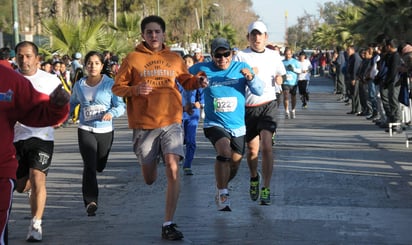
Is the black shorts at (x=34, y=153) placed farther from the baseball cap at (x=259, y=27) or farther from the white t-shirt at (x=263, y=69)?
the baseball cap at (x=259, y=27)

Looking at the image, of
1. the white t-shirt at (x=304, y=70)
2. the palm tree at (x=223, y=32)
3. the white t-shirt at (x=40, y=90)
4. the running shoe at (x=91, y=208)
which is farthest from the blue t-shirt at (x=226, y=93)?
the palm tree at (x=223, y=32)

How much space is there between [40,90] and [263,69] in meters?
2.90

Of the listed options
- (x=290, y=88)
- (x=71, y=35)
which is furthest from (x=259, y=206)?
(x=71, y=35)

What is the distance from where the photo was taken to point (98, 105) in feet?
31.2

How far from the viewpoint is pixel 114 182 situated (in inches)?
478

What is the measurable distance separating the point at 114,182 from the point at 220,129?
309cm

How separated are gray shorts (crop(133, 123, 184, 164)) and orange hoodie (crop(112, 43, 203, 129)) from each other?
0.19 ft

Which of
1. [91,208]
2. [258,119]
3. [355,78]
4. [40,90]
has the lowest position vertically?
[91,208]

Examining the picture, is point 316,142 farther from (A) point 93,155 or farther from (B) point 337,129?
(A) point 93,155

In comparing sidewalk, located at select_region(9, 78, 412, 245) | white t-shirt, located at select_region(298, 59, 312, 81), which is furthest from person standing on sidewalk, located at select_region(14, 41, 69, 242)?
white t-shirt, located at select_region(298, 59, 312, 81)

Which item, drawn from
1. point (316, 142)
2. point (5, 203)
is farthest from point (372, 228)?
point (316, 142)

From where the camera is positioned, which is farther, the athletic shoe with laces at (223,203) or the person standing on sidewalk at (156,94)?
the athletic shoe with laces at (223,203)

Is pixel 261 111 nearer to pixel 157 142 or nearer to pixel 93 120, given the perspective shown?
pixel 93 120

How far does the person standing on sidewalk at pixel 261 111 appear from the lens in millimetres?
9898
